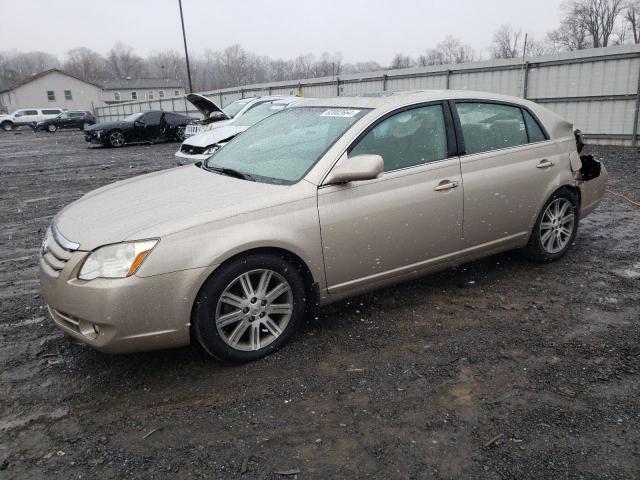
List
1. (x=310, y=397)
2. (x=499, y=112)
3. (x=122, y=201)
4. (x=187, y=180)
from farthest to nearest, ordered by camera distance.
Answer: (x=499, y=112) → (x=187, y=180) → (x=122, y=201) → (x=310, y=397)

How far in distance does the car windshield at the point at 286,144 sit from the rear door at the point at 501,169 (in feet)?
3.31

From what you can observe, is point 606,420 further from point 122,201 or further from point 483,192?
point 122,201

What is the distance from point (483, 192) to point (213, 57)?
141356 mm

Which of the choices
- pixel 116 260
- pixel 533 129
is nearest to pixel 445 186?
pixel 533 129

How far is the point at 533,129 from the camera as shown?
15.4ft

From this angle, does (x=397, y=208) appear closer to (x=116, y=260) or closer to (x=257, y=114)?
(x=116, y=260)

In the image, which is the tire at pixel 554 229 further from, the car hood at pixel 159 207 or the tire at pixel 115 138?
the tire at pixel 115 138

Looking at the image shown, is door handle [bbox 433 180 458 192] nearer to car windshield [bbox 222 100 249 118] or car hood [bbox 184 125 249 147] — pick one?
car hood [bbox 184 125 249 147]

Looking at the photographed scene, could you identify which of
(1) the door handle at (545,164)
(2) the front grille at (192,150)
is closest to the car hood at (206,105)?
(2) the front grille at (192,150)

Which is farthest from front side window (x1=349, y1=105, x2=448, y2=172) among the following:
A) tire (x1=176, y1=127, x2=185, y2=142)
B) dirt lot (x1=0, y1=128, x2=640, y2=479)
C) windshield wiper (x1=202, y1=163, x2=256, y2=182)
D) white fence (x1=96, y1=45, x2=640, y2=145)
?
tire (x1=176, y1=127, x2=185, y2=142)

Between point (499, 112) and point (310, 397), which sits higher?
point (499, 112)

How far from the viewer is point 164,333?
9.82 feet

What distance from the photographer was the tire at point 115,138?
20.8 m

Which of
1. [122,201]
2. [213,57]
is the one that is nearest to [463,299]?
[122,201]
